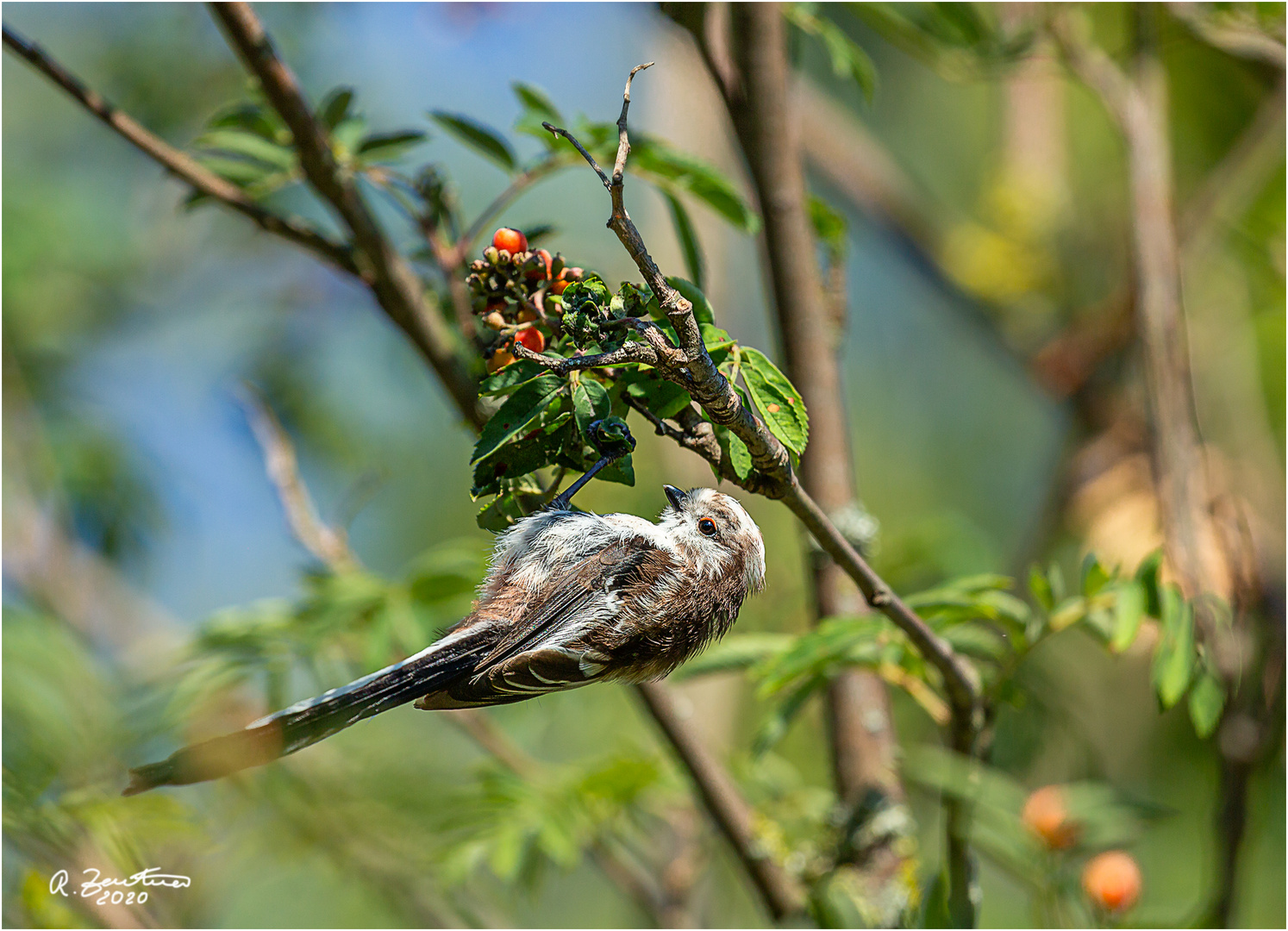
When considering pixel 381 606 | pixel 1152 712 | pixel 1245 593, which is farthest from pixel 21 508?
pixel 1152 712

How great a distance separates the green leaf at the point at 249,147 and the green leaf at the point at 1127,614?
2.37 metres

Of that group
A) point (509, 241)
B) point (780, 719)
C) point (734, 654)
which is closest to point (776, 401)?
point (509, 241)

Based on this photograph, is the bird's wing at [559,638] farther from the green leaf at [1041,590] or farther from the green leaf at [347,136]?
the green leaf at [347,136]

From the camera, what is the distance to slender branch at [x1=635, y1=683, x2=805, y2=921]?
3.03 m

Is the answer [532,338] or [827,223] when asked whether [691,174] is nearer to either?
[827,223]

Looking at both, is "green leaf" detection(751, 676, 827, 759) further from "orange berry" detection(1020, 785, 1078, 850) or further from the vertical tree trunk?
"orange berry" detection(1020, 785, 1078, 850)

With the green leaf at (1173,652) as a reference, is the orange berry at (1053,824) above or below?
below

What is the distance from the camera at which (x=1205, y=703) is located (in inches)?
87.3

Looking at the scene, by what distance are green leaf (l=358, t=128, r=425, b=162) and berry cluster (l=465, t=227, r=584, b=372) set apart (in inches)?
36.5

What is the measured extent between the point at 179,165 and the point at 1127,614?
101 inches

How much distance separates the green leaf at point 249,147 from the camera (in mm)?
2697

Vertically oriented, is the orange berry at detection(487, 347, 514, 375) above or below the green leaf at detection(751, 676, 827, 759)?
above
